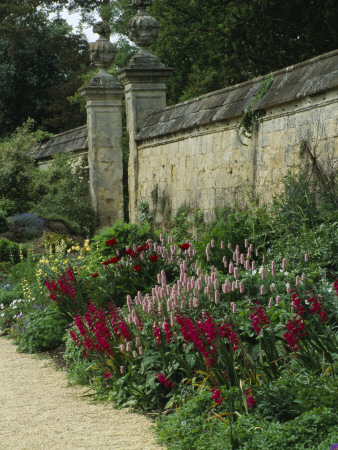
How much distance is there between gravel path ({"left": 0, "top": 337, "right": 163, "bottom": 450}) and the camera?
13.3ft

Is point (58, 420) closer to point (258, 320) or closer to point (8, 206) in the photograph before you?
point (258, 320)

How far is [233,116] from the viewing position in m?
9.06

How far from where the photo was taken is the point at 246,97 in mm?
8977

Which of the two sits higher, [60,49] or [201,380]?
[60,49]

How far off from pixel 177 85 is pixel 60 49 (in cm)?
1084

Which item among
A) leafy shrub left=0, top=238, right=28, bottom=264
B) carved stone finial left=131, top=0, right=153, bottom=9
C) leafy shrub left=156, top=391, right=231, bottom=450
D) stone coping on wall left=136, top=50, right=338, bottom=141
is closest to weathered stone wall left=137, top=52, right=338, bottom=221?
stone coping on wall left=136, top=50, right=338, bottom=141

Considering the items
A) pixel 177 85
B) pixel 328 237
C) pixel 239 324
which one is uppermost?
pixel 177 85

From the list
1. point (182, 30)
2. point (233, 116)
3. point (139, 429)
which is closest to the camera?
point (139, 429)

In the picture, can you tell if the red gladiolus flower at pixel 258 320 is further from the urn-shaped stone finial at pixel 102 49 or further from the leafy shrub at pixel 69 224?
the urn-shaped stone finial at pixel 102 49

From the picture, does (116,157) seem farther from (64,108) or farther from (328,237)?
Result: (64,108)

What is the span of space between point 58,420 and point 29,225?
913 centimetres

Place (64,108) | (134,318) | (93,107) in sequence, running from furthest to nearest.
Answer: (64,108) → (93,107) → (134,318)

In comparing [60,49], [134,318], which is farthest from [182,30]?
[134,318]

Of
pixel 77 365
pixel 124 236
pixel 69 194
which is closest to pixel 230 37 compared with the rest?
pixel 69 194
